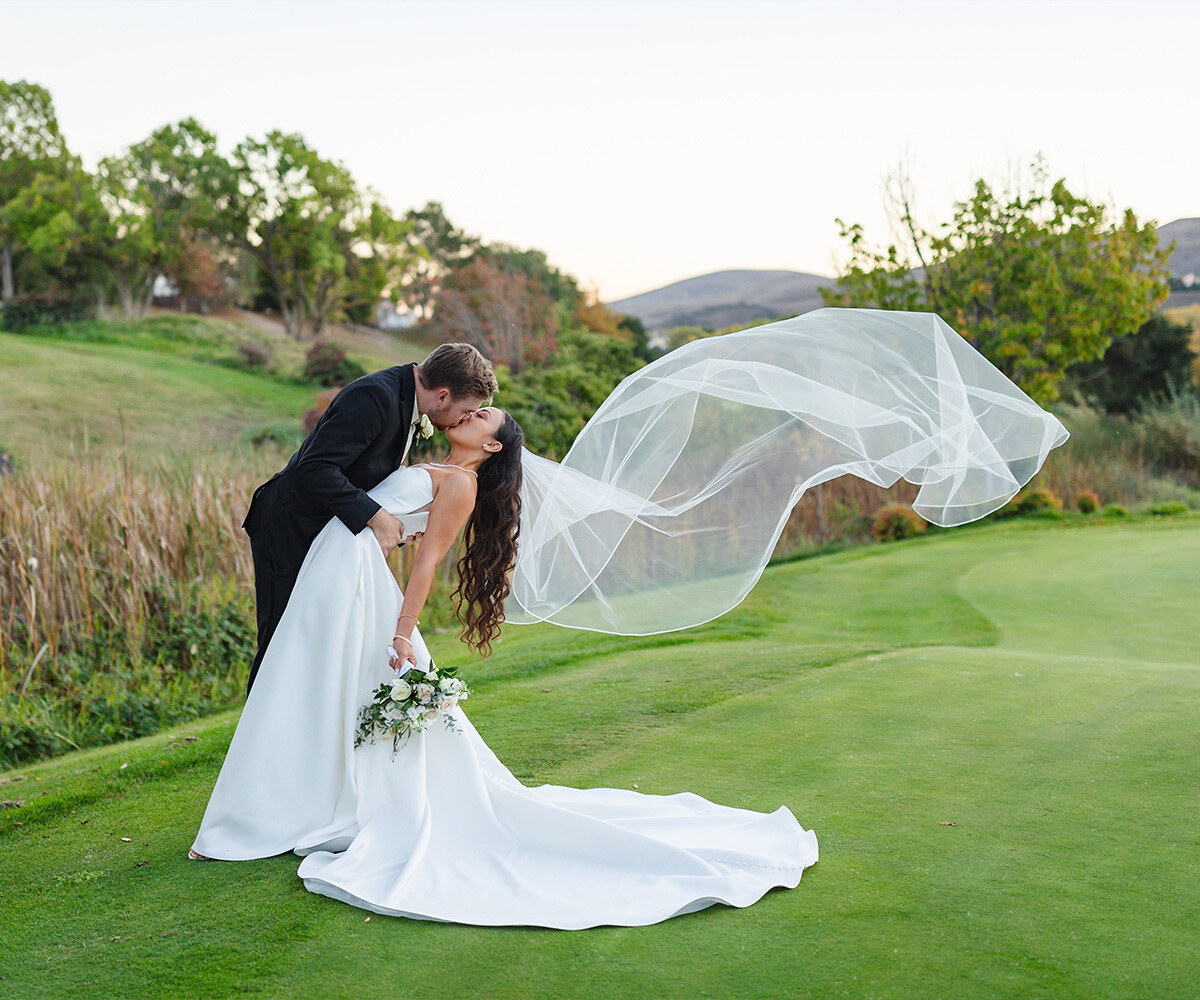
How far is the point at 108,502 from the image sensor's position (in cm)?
773

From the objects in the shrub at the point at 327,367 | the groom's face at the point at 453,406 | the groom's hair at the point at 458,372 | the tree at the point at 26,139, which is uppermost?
the tree at the point at 26,139

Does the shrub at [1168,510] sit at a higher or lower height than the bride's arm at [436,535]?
lower

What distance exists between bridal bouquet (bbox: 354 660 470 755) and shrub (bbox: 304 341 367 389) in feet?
94.2

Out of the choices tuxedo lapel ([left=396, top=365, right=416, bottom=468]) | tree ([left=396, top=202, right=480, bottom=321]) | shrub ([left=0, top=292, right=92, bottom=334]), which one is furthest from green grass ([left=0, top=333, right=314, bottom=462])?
tuxedo lapel ([left=396, top=365, right=416, bottom=468])

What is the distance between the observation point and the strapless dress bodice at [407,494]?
11.8ft

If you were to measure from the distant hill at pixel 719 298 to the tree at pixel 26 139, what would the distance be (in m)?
22.8

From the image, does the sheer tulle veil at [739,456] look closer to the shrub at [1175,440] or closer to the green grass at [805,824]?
the green grass at [805,824]

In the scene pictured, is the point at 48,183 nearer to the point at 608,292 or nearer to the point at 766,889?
the point at 608,292

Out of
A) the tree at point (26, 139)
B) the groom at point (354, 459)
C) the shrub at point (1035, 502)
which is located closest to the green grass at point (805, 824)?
the groom at point (354, 459)

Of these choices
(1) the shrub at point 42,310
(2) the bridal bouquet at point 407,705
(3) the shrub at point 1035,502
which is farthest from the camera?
(1) the shrub at point 42,310

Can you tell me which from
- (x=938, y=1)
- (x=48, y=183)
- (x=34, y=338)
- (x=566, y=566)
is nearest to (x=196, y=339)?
(x=34, y=338)

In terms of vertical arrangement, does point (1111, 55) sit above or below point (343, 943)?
above

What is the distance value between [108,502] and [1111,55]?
13631 millimetres

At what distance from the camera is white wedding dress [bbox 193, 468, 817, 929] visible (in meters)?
3.17
